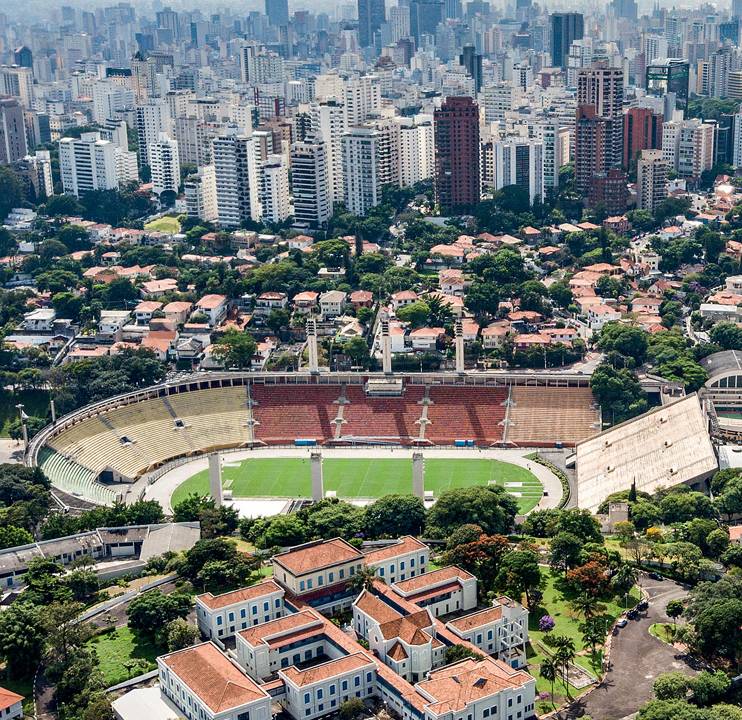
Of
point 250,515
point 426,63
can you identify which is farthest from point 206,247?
point 426,63

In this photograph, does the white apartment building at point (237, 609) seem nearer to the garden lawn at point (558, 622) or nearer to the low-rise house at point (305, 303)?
the garden lawn at point (558, 622)

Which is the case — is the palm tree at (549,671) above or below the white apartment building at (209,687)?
below

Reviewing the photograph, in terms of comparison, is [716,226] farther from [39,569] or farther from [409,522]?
[39,569]

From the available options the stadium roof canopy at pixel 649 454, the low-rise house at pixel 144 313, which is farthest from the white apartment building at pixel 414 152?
the stadium roof canopy at pixel 649 454

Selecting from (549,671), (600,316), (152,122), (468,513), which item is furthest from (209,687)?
(152,122)

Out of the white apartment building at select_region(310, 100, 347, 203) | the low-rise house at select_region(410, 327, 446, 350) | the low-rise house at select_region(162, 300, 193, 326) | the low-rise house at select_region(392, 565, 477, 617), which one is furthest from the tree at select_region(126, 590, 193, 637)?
the white apartment building at select_region(310, 100, 347, 203)

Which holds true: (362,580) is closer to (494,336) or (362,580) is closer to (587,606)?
(587,606)

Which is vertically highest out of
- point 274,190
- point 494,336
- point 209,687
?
point 274,190
